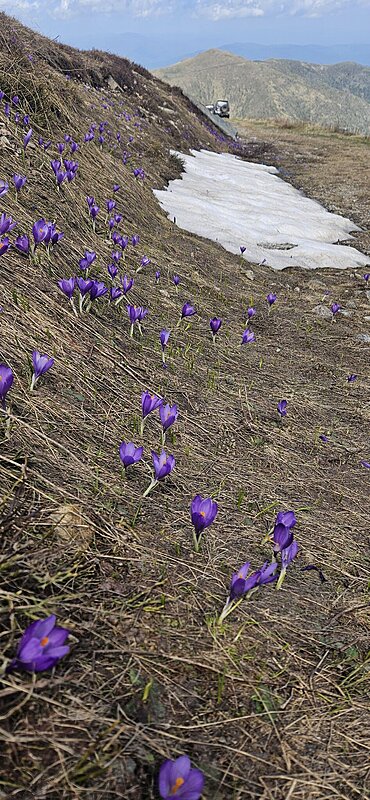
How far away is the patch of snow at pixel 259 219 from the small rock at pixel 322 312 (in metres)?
1.40

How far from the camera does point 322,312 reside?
609cm

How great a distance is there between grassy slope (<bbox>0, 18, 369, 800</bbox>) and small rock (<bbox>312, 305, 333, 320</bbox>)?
1547 mm

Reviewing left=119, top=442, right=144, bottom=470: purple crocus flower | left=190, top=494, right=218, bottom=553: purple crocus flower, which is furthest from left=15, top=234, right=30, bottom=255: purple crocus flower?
left=190, top=494, right=218, bottom=553: purple crocus flower

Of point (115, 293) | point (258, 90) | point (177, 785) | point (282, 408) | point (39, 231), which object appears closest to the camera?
point (177, 785)

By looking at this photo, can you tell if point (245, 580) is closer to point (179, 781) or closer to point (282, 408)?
point (179, 781)

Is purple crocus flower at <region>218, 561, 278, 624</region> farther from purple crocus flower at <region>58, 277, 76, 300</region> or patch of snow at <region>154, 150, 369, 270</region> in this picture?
patch of snow at <region>154, 150, 369, 270</region>

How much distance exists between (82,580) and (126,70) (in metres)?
18.0

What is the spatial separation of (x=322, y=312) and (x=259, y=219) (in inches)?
163

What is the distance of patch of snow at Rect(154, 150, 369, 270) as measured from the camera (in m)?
7.99

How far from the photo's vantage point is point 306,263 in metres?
7.94

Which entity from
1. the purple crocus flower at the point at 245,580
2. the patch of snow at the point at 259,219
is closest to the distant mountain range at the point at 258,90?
the patch of snow at the point at 259,219

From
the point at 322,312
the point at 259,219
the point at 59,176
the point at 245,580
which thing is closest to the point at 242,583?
the point at 245,580

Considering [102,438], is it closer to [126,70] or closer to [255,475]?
[255,475]

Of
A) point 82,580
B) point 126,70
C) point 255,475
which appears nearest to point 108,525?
point 82,580
